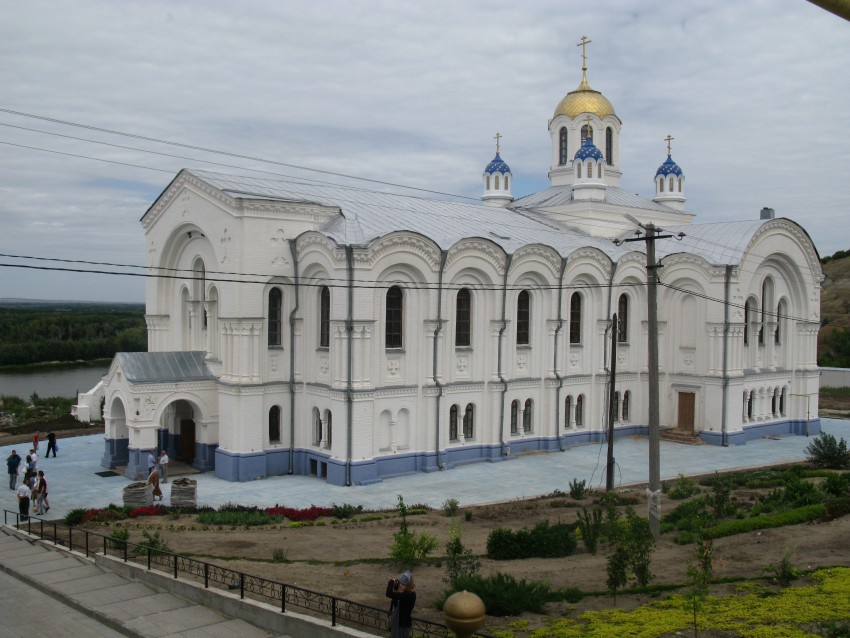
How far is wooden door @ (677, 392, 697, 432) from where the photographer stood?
3488cm

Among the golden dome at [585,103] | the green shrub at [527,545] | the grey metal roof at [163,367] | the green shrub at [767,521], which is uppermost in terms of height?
the golden dome at [585,103]

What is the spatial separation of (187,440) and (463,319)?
1108cm

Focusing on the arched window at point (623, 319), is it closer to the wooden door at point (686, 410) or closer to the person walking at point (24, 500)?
the wooden door at point (686, 410)

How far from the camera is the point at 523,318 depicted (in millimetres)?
31406

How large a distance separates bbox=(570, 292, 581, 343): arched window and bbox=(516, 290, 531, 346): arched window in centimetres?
247

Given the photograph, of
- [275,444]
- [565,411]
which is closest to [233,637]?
[275,444]

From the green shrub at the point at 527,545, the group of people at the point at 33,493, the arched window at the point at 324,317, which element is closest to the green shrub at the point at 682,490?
the green shrub at the point at 527,545

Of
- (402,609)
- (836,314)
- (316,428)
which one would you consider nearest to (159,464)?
(316,428)

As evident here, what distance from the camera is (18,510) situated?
23.0 meters

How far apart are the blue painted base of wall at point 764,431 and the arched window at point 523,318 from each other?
922cm

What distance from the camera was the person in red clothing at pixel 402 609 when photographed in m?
10.8

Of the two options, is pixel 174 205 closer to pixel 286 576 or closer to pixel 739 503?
pixel 286 576

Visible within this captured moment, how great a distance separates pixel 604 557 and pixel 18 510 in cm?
1652

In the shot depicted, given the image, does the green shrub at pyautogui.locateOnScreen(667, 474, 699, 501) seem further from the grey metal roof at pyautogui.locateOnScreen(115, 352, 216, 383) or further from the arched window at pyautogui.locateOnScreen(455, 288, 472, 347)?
the grey metal roof at pyautogui.locateOnScreen(115, 352, 216, 383)
